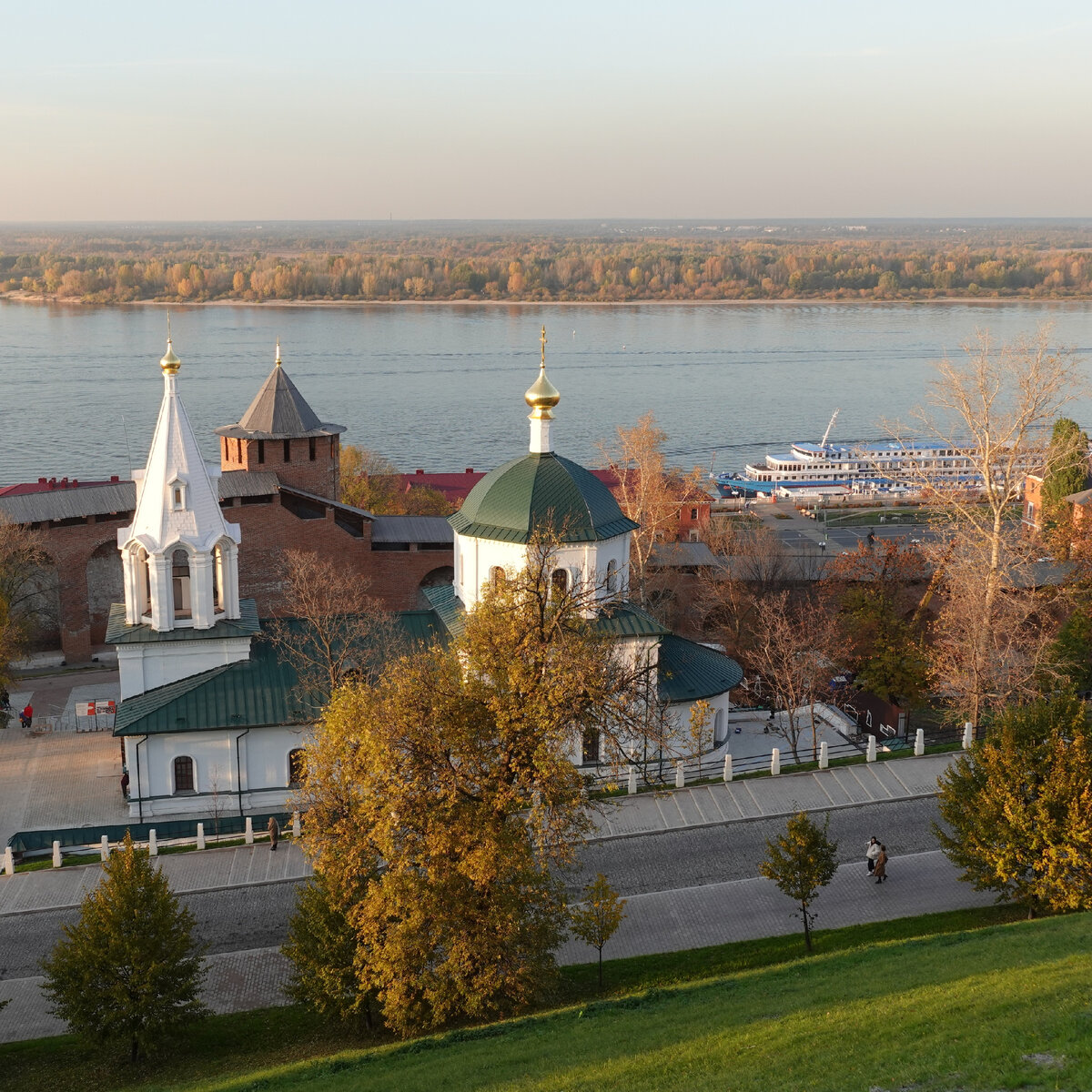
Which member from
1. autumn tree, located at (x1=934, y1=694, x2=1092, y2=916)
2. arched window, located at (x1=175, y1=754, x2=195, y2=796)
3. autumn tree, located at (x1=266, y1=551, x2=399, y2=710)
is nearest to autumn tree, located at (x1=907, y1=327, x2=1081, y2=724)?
autumn tree, located at (x1=934, y1=694, x2=1092, y2=916)

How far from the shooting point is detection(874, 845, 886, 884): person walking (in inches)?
608

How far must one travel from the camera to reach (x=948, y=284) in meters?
145

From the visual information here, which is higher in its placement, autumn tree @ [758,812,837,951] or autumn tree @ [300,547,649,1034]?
autumn tree @ [300,547,649,1034]

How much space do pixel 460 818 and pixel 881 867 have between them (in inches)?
246

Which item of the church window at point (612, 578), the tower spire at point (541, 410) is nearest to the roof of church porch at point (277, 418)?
the tower spire at point (541, 410)

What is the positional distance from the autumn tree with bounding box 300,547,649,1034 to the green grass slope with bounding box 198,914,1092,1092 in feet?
2.01

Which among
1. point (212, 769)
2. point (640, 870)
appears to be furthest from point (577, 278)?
point (640, 870)

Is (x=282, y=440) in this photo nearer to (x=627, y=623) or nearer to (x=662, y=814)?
(x=627, y=623)

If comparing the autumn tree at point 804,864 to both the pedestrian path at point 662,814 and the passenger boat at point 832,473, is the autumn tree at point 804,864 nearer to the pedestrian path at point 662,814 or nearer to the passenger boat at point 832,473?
the pedestrian path at point 662,814

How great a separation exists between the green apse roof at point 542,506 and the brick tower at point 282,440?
37.1 ft

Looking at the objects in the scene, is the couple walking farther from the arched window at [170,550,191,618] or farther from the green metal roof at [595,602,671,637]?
the arched window at [170,550,191,618]

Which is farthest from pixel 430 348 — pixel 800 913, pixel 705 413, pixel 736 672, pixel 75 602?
pixel 800 913

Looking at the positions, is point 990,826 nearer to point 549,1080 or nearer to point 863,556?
point 549,1080

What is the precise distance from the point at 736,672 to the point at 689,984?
810 centimetres
